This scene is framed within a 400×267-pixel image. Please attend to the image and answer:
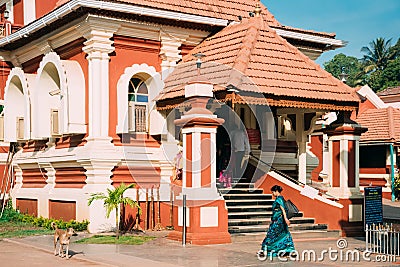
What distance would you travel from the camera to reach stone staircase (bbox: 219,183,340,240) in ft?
52.8

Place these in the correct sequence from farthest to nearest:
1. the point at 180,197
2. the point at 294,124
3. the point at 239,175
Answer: the point at 294,124, the point at 239,175, the point at 180,197

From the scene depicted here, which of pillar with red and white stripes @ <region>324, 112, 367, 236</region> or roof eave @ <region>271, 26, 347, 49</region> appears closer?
pillar with red and white stripes @ <region>324, 112, 367, 236</region>

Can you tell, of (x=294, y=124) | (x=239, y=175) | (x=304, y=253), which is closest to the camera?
(x=304, y=253)

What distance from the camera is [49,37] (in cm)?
1916

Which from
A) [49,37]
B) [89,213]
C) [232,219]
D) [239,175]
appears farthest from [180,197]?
[49,37]

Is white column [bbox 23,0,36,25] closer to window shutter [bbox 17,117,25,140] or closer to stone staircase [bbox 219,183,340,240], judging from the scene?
window shutter [bbox 17,117,25,140]

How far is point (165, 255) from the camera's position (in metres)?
13.0

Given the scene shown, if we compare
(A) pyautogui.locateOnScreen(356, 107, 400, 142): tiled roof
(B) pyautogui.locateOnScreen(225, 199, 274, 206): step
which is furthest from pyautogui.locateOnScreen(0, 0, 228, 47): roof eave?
(A) pyautogui.locateOnScreen(356, 107, 400, 142): tiled roof

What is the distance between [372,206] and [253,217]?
2986 millimetres

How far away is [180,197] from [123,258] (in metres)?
3.09

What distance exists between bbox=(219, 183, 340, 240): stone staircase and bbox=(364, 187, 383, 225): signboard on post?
137cm

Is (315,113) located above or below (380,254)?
above

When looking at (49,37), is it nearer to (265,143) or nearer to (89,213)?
(89,213)

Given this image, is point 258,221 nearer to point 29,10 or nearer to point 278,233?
point 278,233
